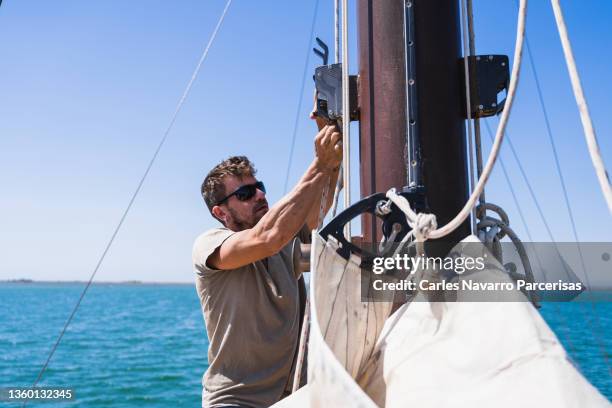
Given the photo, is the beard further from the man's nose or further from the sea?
the sea

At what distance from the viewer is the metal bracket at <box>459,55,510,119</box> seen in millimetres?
1833

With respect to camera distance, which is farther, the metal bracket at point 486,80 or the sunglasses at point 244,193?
the sunglasses at point 244,193

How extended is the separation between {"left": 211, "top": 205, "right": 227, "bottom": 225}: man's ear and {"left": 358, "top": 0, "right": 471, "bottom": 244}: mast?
991 mm

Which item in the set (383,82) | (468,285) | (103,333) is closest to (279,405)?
(468,285)

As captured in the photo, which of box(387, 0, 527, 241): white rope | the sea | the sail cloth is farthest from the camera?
the sea

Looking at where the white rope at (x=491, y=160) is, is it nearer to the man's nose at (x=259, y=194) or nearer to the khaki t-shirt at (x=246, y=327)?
the khaki t-shirt at (x=246, y=327)

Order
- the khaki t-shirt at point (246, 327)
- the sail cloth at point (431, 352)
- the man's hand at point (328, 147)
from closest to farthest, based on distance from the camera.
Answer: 1. the sail cloth at point (431, 352)
2. the man's hand at point (328, 147)
3. the khaki t-shirt at point (246, 327)

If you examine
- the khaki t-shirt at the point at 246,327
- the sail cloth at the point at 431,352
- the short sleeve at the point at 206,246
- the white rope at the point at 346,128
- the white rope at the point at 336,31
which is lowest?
the sail cloth at the point at 431,352

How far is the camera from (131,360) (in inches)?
659

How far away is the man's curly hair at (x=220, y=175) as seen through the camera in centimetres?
265

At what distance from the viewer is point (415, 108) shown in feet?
5.69

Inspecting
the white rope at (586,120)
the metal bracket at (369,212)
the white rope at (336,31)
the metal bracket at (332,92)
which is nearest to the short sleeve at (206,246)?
the metal bracket at (332,92)

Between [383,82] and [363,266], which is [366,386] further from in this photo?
[383,82]

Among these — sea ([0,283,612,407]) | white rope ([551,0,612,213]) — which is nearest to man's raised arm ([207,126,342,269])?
white rope ([551,0,612,213])
